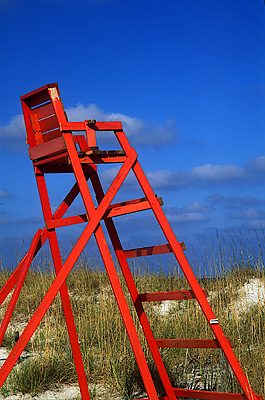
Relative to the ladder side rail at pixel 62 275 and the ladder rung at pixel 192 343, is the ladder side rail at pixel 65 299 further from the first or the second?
the ladder rung at pixel 192 343

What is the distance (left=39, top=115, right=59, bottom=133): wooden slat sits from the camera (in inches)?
131

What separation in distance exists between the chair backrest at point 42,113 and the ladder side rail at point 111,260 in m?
0.37

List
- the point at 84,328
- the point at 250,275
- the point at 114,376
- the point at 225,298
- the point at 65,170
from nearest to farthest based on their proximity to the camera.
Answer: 1. the point at 65,170
2. the point at 114,376
3. the point at 84,328
4. the point at 225,298
5. the point at 250,275

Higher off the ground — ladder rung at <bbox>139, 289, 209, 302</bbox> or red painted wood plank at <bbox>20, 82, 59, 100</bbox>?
red painted wood plank at <bbox>20, 82, 59, 100</bbox>

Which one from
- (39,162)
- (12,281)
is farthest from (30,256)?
(39,162)

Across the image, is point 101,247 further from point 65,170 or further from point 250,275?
point 250,275

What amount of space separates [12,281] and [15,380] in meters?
1.18

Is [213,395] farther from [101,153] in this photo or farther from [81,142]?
[81,142]

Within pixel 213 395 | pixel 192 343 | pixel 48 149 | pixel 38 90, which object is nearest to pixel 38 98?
pixel 38 90

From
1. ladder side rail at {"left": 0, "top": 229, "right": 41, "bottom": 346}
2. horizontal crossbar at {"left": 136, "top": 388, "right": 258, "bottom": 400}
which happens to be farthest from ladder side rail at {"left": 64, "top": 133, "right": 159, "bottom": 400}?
ladder side rail at {"left": 0, "top": 229, "right": 41, "bottom": 346}

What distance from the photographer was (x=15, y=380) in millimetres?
4148

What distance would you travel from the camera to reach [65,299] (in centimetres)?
341

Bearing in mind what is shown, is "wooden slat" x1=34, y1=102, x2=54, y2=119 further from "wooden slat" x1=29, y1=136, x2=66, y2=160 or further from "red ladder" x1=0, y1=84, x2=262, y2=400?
"wooden slat" x1=29, y1=136, x2=66, y2=160

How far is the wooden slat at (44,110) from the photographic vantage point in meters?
3.35
